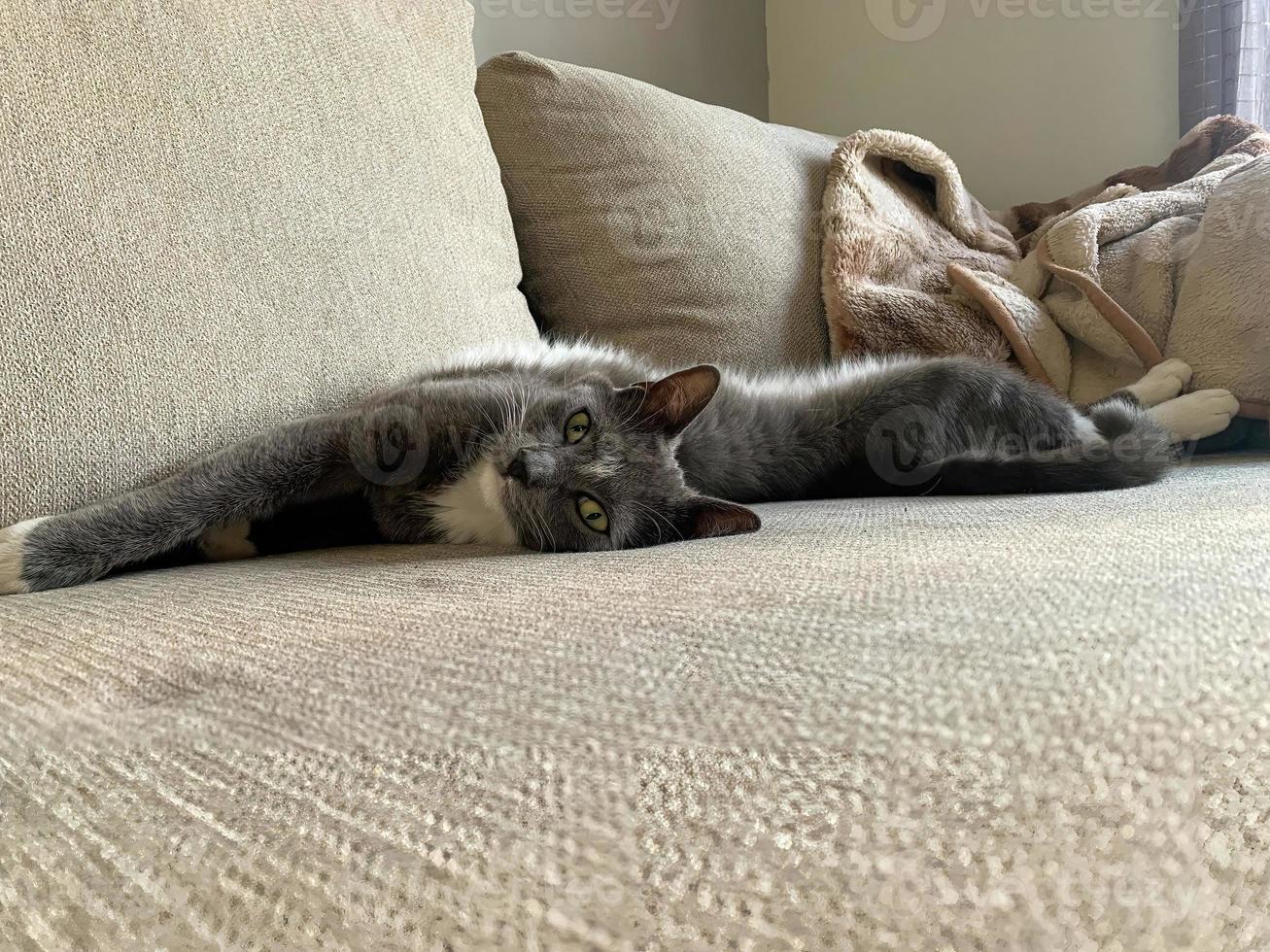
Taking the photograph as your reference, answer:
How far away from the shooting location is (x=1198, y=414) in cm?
159

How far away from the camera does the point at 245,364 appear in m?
0.99

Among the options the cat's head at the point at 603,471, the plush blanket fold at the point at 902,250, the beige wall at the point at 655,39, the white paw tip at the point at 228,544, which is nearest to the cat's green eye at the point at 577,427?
the cat's head at the point at 603,471

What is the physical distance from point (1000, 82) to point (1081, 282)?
1450mm

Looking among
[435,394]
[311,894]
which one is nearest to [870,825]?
[311,894]

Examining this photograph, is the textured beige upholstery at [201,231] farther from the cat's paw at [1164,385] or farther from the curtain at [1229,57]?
the curtain at [1229,57]

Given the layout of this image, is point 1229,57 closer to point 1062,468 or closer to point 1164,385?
point 1164,385

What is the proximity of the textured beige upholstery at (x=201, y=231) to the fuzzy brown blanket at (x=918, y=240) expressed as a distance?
32.3 inches

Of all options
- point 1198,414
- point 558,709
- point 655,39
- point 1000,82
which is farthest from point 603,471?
point 1000,82

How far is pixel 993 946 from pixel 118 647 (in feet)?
1.59

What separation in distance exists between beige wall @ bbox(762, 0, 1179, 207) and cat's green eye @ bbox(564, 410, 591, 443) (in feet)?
7.70

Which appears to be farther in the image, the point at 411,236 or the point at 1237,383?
the point at 1237,383

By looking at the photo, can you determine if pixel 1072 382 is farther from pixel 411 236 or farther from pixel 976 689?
pixel 976 689

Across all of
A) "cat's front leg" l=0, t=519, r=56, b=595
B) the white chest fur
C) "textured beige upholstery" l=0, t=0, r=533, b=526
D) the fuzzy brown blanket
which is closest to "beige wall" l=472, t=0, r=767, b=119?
the fuzzy brown blanket

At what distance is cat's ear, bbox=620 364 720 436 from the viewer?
1135 millimetres
